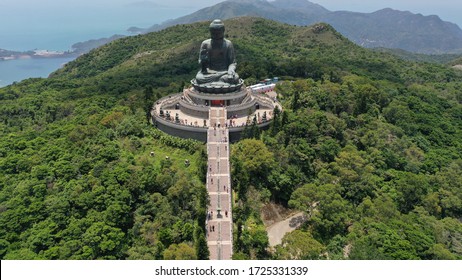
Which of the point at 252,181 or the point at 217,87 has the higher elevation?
the point at 217,87

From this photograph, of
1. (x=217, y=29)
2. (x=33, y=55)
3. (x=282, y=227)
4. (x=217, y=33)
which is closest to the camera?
(x=282, y=227)

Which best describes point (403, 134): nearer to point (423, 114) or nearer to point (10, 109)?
point (423, 114)

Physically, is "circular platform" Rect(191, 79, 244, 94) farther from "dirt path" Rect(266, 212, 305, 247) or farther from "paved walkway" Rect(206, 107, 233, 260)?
"dirt path" Rect(266, 212, 305, 247)

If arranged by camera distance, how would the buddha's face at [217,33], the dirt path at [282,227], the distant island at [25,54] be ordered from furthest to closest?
the distant island at [25,54], the buddha's face at [217,33], the dirt path at [282,227]

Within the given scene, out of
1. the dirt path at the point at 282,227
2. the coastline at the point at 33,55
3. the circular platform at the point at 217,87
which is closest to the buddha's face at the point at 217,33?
the circular platform at the point at 217,87

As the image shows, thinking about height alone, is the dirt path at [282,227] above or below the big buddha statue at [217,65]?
below

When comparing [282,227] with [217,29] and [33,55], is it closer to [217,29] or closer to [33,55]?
[217,29]

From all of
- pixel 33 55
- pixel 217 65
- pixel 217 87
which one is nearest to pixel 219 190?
pixel 217 87

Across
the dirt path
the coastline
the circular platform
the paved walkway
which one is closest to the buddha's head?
the circular platform

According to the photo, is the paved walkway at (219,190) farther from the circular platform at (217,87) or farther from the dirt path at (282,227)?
the dirt path at (282,227)
